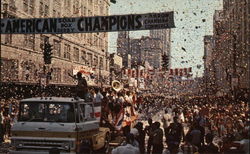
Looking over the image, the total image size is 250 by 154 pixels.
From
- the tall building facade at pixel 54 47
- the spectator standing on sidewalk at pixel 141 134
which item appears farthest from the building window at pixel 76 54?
the spectator standing on sidewalk at pixel 141 134

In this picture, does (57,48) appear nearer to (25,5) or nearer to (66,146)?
(25,5)

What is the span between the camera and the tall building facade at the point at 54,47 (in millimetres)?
34809

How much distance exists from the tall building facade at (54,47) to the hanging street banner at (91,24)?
17.5 meters

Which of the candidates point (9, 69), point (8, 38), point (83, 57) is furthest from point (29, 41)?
point (83, 57)

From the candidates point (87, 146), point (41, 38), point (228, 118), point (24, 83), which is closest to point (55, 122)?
point (87, 146)

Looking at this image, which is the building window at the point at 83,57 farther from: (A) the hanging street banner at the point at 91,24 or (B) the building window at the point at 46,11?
(A) the hanging street banner at the point at 91,24

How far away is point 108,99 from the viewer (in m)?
18.0

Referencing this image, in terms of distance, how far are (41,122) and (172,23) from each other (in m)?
6.45

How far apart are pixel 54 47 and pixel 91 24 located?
3176cm

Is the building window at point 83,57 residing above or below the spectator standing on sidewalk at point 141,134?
above

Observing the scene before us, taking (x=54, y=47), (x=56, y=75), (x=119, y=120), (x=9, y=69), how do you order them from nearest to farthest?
1. (x=119, y=120)
2. (x=9, y=69)
3. (x=54, y=47)
4. (x=56, y=75)

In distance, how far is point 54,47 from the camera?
47031 mm

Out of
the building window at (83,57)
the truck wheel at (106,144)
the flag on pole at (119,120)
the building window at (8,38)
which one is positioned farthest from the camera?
the building window at (83,57)

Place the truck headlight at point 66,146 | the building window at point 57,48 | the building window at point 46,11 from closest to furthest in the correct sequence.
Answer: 1. the truck headlight at point 66,146
2. the building window at point 46,11
3. the building window at point 57,48
